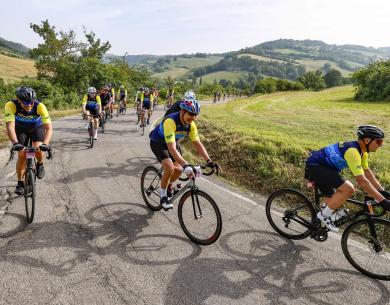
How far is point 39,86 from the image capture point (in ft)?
94.1

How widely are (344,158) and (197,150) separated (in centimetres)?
253

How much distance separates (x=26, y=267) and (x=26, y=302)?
0.77 meters

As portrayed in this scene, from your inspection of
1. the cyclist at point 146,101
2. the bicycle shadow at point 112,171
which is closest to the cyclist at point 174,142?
the bicycle shadow at point 112,171

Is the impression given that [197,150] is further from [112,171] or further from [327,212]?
[112,171]

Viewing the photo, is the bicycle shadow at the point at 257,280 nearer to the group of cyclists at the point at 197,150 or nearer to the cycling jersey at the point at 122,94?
the group of cyclists at the point at 197,150

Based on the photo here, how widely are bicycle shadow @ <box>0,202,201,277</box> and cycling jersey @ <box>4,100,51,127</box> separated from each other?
7.26 feet

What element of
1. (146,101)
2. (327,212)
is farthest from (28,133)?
(146,101)

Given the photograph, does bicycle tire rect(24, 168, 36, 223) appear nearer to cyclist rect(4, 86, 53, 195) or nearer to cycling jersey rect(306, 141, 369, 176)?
cyclist rect(4, 86, 53, 195)

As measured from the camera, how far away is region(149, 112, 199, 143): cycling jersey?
567cm

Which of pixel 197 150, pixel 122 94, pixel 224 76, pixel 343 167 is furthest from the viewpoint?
pixel 224 76

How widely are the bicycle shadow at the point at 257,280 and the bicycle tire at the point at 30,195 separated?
2.99 metres

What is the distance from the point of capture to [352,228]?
16.8 feet

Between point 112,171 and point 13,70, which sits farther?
point 13,70

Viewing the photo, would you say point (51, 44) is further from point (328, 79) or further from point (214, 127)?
point (328, 79)
